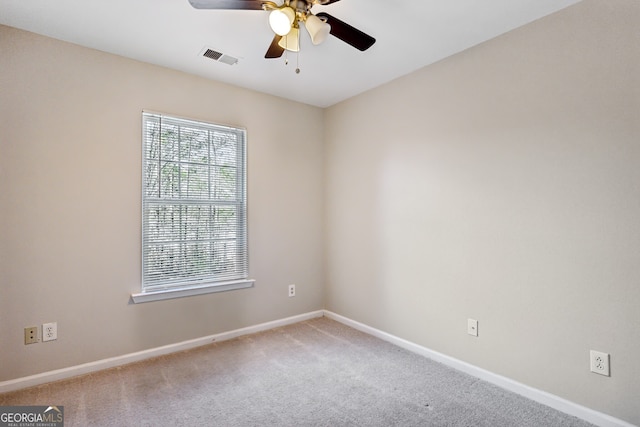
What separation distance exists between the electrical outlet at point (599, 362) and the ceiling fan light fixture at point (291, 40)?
2544mm

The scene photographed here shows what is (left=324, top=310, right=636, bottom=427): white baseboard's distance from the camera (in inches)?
74.1

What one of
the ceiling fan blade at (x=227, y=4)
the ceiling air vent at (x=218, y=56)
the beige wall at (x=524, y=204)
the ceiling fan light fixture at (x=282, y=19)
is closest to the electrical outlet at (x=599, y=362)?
the beige wall at (x=524, y=204)

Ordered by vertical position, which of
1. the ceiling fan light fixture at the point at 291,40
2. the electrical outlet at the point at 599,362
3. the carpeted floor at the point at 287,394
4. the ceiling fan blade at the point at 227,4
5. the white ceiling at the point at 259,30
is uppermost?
the white ceiling at the point at 259,30

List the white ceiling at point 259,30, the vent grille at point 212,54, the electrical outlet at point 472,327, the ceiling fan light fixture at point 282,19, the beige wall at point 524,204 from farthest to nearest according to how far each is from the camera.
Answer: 1. the vent grille at point 212,54
2. the electrical outlet at point 472,327
3. the white ceiling at point 259,30
4. the beige wall at point 524,204
5. the ceiling fan light fixture at point 282,19

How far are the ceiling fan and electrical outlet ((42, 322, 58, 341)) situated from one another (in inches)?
95.3

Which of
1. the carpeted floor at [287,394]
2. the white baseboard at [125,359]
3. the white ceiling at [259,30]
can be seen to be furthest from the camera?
the white baseboard at [125,359]

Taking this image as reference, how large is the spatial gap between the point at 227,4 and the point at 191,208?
1.88 meters

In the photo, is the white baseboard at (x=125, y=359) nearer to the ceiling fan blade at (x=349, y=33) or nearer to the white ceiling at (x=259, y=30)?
the white ceiling at (x=259, y=30)

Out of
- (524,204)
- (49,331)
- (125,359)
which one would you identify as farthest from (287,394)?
(524,204)

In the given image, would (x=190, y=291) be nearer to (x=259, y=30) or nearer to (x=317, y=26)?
(x=259, y=30)

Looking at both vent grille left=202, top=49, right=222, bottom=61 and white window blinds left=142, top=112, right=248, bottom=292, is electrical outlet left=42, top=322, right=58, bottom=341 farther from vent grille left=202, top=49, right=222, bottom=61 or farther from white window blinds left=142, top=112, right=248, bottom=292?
vent grille left=202, top=49, right=222, bottom=61

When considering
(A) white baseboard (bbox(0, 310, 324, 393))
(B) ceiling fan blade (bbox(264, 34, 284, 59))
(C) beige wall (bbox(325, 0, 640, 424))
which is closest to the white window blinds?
(A) white baseboard (bbox(0, 310, 324, 393))

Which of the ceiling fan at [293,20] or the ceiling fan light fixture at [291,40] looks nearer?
the ceiling fan at [293,20]

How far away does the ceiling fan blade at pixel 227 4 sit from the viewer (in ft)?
5.21
